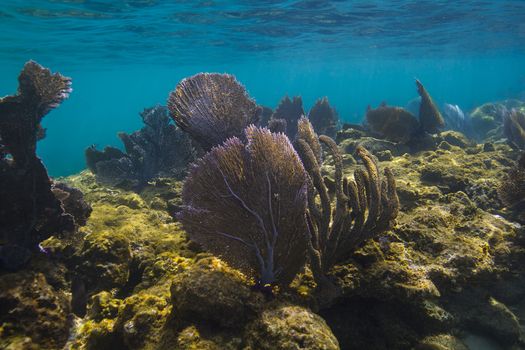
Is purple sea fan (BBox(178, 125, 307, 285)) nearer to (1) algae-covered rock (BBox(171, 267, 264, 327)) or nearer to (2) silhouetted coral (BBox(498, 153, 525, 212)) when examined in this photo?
(1) algae-covered rock (BBox(171, 267, 264, 327))

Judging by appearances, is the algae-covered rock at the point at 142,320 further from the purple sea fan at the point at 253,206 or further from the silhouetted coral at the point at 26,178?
the silhouetted coral at the point at 26,178

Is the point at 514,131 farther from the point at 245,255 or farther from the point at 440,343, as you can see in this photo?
the point at 245,255

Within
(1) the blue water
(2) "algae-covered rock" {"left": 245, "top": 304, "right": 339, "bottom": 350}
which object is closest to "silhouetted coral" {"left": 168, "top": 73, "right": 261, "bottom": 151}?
(2) "algae-covered rock" {"left": 245, "top": 304, "right": 339, "bottom": 350}

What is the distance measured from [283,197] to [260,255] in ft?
2.01

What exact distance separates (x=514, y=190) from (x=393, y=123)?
490 cm

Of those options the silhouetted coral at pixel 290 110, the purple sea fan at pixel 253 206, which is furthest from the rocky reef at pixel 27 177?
the silhouetted coral at pixel 290 110

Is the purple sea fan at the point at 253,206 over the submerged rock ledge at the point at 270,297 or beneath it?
over

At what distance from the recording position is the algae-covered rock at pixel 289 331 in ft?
8.10

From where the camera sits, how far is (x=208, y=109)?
525 centimetres

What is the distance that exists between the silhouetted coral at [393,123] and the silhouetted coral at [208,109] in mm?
6385

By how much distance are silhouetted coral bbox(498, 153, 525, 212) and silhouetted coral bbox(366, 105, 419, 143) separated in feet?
14.0

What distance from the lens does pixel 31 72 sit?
184 inches

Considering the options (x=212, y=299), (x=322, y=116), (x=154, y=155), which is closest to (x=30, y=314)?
(x=212, y=299)

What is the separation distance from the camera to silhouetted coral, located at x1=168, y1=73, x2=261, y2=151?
524cm
